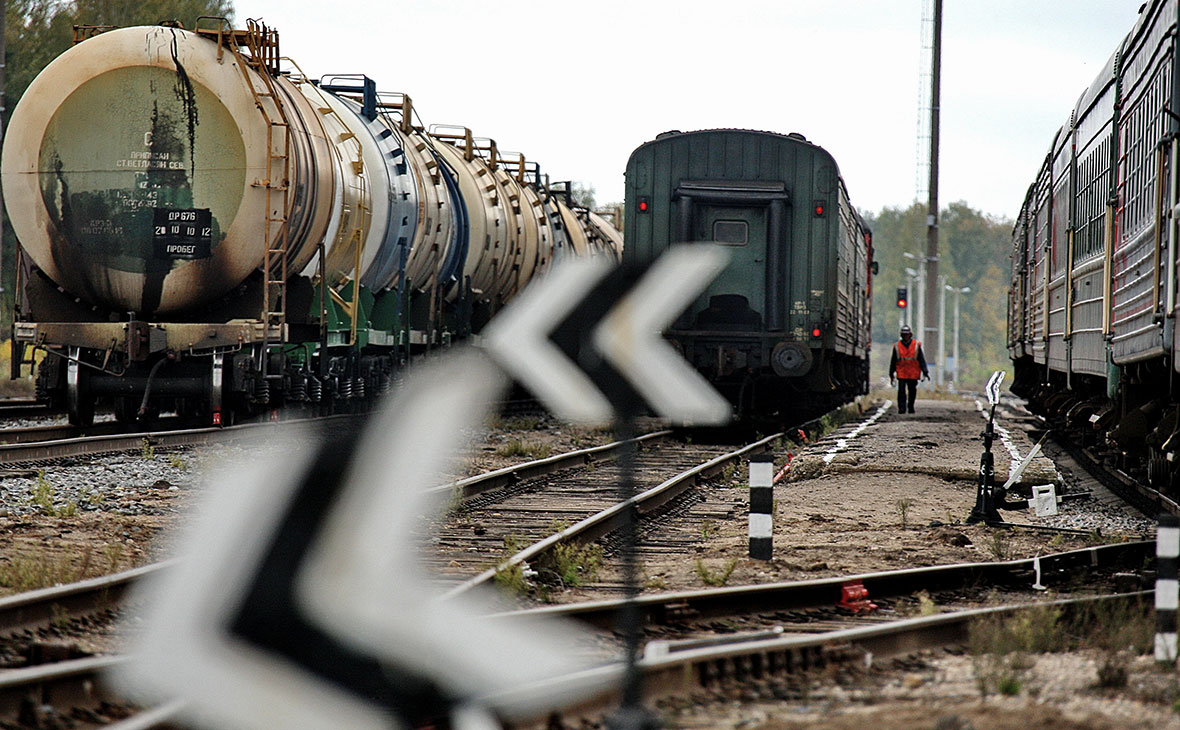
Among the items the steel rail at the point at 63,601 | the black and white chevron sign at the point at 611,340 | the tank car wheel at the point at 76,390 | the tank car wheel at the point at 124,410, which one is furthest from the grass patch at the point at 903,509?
the tank car wheel at the point at 124,410

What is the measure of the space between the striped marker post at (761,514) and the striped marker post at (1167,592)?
8.90 ft

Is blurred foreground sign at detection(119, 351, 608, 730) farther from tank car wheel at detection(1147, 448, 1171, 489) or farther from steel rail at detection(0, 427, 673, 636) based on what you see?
tank car wheel at detection(1147, 448, 1171, 489)

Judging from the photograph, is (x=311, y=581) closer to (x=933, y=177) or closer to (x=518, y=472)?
(x=518, y=472)

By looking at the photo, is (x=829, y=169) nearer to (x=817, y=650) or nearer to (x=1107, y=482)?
(x=1107, y=482)

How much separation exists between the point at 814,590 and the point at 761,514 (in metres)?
1.37

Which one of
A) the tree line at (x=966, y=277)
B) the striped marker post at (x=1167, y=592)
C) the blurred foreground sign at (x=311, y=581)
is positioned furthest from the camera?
the tree line at (x=966, y=277)

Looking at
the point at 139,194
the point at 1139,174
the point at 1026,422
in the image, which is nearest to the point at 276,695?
the point at 1139,174

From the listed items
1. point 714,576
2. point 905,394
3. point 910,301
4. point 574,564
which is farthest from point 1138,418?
point 910,301

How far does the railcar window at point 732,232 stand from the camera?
17156 millimetres

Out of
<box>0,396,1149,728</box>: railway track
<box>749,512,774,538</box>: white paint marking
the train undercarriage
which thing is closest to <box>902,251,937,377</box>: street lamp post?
the train undercarriage

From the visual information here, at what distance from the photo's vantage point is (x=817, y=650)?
5.02m

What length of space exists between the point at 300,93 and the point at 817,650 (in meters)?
11.5

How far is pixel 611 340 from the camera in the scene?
12.9 ft

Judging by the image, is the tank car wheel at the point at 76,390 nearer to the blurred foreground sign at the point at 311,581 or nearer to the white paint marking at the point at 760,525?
the white paint marking at the point at 760,525
